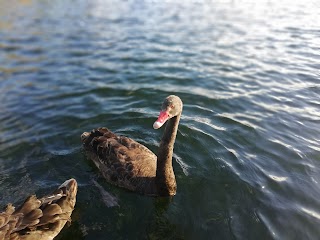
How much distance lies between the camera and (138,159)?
626cm

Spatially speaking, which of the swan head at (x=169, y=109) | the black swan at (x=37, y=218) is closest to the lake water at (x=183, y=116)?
the black swan at (x=37, y=218)

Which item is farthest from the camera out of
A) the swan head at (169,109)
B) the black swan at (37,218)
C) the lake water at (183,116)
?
the lake water at (183,116)

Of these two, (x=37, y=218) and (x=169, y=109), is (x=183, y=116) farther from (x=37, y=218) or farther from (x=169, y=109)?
(x=37, y=218)

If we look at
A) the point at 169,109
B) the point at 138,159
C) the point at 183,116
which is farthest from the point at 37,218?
the point at 183,116

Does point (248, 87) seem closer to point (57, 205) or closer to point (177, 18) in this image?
point (57, 205)

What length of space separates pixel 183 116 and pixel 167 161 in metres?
3.23

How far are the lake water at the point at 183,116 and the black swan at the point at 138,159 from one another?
0.71 ft

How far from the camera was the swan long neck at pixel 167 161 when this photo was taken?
531 cm

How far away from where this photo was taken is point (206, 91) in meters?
9.78

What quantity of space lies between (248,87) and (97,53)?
21.0 feet

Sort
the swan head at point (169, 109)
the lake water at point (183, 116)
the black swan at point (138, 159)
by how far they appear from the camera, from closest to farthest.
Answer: the swan head at point (169, 109)
the black swan at point (138, 159)
the lake water at point (183, 116)

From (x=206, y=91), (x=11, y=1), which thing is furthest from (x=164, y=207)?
(x=11, y=1)

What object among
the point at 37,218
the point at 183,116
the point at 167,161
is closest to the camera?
the point at 37,218

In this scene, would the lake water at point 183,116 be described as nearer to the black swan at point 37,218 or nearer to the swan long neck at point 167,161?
the swan long neck at point 167,161
